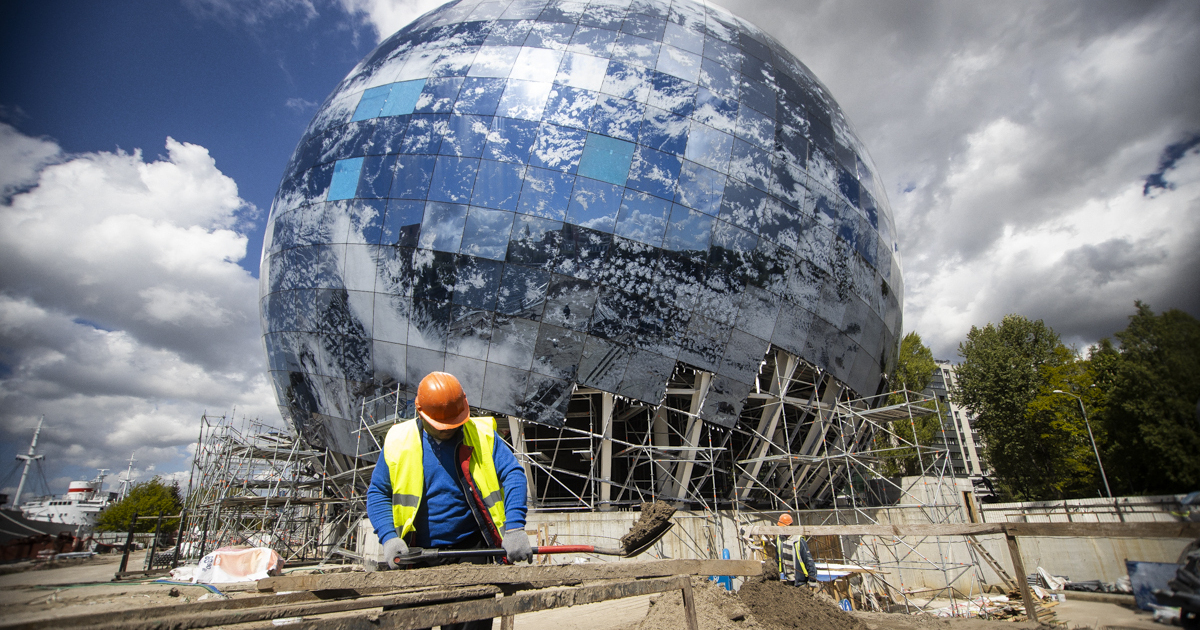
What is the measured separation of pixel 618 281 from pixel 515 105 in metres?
4.19

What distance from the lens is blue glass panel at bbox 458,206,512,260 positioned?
404 inches

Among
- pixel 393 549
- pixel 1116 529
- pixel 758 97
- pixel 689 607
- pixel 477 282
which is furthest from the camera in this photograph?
pixel 758 97

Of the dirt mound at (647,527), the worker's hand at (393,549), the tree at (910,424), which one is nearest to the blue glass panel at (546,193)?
the dirt mound at (647,527)

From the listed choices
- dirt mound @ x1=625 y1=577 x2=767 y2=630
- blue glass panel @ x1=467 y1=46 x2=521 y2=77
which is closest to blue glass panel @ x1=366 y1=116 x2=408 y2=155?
blue glass panel @ x1=467 y1=46 x2=521 y2=77

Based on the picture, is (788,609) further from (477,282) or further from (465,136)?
(465,136)

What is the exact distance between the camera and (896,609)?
1027cm

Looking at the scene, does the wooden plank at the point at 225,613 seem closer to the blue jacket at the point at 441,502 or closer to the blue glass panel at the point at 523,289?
→ the blue jacket at the point at 441,502

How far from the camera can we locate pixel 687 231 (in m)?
10.6

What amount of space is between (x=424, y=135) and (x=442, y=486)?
9744 mm

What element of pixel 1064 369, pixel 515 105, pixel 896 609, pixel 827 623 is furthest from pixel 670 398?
pixel 1064 369

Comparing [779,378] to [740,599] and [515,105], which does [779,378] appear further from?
[515,105]

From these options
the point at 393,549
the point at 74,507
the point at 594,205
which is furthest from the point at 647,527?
the point at 74,507

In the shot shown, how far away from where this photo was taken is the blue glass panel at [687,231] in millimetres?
10500

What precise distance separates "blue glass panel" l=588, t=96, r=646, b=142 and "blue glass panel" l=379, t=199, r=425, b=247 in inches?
149
